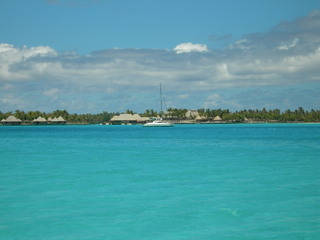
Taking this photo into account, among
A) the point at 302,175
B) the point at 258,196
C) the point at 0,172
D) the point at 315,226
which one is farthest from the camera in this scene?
the point at 0,172

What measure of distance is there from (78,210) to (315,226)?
775 centimetres

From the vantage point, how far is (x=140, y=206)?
49.6ft

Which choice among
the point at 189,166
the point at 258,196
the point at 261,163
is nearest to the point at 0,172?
the point at 189,166

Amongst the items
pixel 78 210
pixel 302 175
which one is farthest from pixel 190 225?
pixel 302 175

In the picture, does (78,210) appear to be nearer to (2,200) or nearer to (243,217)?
(2,200)

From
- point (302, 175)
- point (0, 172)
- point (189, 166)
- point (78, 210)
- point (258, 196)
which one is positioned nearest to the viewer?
point (78, 210)

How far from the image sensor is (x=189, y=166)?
27.9m

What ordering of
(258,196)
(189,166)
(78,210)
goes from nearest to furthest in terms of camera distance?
(78,210), (258,196), (189,166)

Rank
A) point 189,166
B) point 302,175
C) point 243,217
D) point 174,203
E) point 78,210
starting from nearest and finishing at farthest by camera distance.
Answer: point 243,217 < point 78,210 < point 174,203 < point 302,175 < point 189,166

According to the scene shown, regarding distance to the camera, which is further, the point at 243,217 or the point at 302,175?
the point at 302,175

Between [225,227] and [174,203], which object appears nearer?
[225,227]

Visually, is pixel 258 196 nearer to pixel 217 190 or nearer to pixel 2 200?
pixel 217 190

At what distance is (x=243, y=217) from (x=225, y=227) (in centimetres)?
123

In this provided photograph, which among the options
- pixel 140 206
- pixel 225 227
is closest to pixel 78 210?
pixel 140 206
